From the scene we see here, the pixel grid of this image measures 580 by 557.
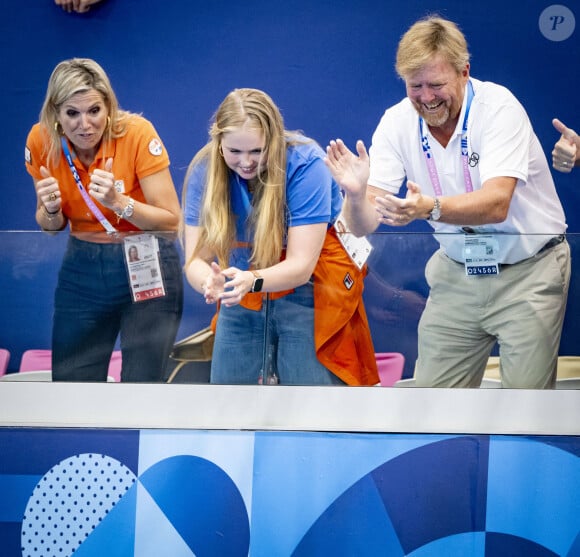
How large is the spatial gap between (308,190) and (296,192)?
4 centimetres

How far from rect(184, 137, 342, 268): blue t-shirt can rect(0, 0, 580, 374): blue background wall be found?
1698 millimetres

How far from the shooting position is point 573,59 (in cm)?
430

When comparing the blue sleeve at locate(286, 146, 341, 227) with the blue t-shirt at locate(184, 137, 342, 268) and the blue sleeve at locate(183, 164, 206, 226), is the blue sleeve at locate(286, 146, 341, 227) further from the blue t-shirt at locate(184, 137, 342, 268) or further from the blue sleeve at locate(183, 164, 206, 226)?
the blue sleeve at locate(183, 164, 206, 226)

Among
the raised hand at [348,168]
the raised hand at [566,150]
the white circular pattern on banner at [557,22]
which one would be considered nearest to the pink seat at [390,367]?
the raised hand at [348,168]

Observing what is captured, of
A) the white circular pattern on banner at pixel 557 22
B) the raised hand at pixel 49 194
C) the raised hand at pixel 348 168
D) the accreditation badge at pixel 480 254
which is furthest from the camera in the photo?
the white circular pattern on banner at pixel 557 22

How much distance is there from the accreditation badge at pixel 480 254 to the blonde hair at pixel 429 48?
1.88ft

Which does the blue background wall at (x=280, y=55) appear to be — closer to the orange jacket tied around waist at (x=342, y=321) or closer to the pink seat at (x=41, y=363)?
the orange jacket tied around waist at (x=342, y=321)

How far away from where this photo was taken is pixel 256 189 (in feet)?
8.93

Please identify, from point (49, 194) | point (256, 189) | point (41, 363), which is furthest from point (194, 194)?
point (41, 363)

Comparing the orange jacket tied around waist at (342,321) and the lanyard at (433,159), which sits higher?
the lanyard at (433,159)

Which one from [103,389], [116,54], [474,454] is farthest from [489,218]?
[116,54]

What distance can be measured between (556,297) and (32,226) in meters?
2.82

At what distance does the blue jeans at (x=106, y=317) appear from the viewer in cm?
262

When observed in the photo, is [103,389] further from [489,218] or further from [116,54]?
[116,54]
